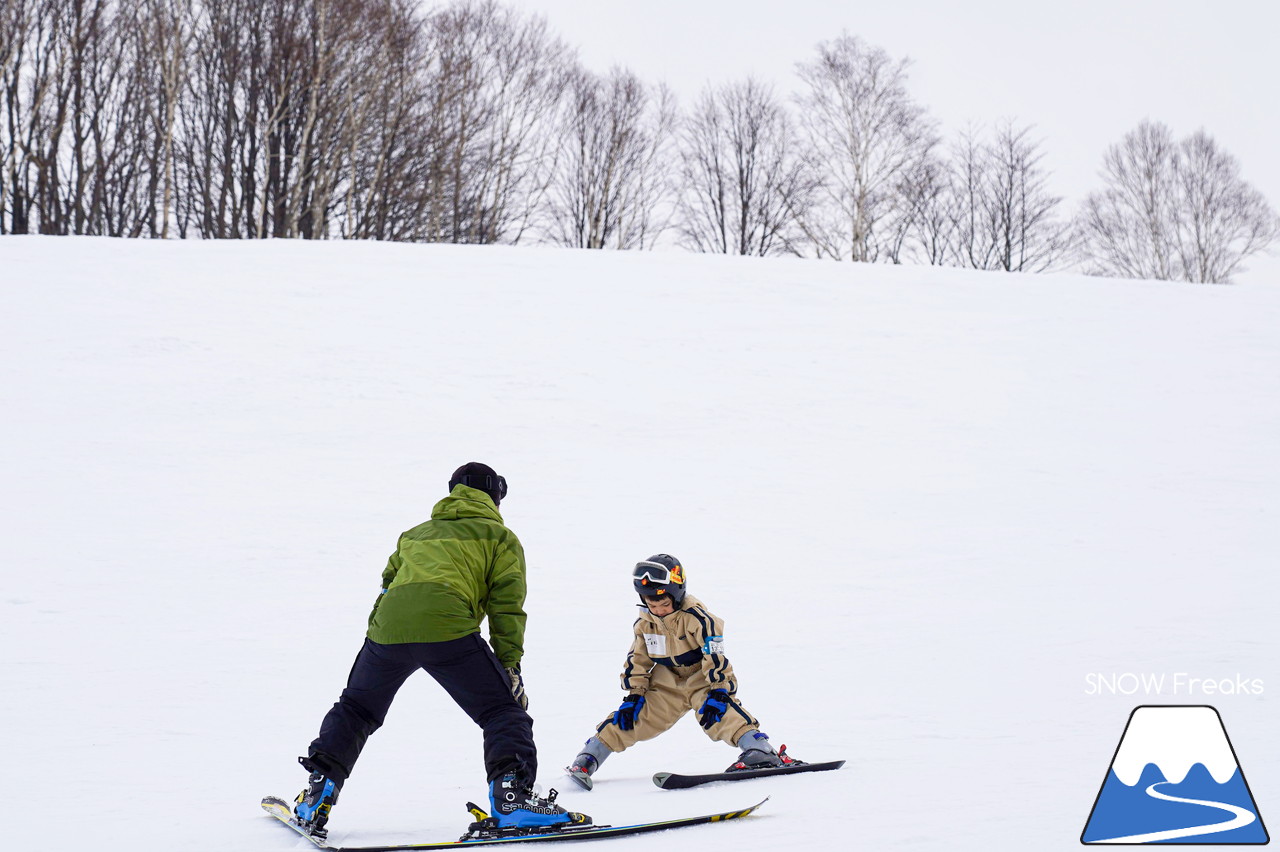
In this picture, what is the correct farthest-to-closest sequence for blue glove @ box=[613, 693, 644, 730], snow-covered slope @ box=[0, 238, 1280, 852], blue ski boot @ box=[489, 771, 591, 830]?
snow-covered slope @ box=[0, 238, 1280, 852], blue glove @ box=[613, 693, 644, 730], blue ski boot @ box=[489, 771, 591, 830]

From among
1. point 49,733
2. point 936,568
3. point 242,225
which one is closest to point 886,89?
point 242,225

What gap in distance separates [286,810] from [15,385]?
418 inches

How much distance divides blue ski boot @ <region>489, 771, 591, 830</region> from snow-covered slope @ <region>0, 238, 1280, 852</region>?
263 millimetres

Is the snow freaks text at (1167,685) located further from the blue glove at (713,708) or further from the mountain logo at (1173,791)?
the blue glove at (713,708)

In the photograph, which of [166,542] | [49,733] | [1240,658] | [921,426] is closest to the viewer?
[49,733]

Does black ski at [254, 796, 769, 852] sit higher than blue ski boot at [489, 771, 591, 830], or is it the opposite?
blue ski boot at [489, 771, 591, 830]

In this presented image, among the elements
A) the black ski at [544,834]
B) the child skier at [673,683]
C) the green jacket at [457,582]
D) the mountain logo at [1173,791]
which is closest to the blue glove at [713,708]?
the child skier at [673,683]

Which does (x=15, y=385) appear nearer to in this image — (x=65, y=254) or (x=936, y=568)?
(x=65, y=254)

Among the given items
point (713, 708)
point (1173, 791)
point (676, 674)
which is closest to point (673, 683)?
point (676, 674)

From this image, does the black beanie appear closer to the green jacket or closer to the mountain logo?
the green jacket

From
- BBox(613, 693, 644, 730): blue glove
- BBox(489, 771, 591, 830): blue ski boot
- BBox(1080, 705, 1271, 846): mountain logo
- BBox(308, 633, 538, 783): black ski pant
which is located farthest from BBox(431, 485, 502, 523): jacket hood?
BBox(1080, 705, 1271, 846): mountain logo

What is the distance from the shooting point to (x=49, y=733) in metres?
5.58

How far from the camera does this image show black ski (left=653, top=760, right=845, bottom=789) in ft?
15.3

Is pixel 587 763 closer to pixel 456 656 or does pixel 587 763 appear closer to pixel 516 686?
pixel 516 686
